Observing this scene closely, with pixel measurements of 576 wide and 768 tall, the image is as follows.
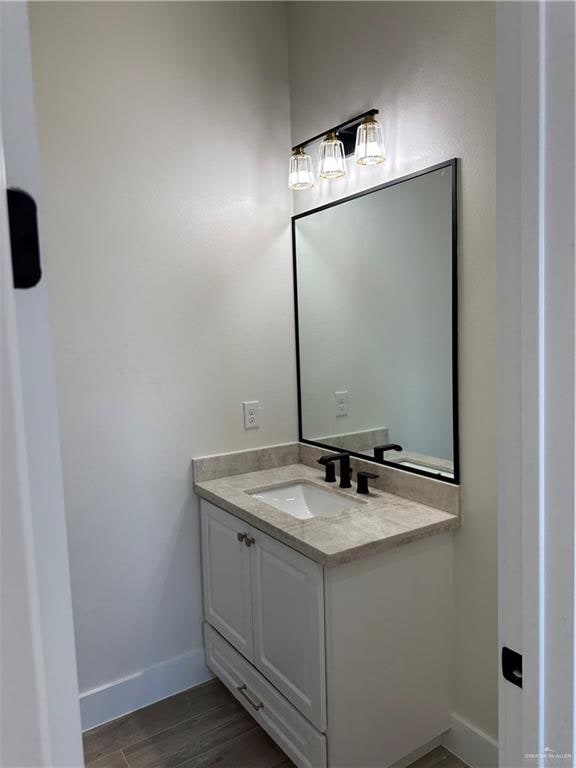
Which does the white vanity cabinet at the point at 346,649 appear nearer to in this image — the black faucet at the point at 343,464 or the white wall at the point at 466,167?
the white wall at the point at 466,167

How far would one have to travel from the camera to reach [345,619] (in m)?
1.54

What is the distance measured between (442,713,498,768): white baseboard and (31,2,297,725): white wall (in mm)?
1022

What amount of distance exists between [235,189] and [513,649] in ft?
6.52

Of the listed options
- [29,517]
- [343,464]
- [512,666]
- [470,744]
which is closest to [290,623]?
[343,464]

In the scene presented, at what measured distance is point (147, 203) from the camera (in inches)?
80.3

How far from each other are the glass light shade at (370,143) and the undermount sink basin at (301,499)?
1242 mm

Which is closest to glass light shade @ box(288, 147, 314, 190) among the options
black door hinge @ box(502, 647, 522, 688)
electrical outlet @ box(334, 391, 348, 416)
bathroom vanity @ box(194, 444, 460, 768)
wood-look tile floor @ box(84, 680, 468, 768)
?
electrical outlet @ box(334, 391, 348, 416)

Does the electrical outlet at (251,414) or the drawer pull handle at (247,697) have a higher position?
the electrical outlet at (251,414)

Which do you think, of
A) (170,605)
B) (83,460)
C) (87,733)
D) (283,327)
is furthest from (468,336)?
(87,733)

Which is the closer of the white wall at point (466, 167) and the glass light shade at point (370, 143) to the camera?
the white wall at point (466, 167)

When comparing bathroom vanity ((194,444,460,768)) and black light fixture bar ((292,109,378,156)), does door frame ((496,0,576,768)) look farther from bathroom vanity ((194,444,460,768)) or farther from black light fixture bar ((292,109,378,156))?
black light fixture bar ((292,109,378,156))

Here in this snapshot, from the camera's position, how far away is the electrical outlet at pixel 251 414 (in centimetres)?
232

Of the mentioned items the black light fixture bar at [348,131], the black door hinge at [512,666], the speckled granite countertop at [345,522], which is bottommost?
the speckled granite countertop at [345,522]

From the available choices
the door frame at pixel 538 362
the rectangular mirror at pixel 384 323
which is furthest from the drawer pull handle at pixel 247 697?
the door frame at pixel 538 362
